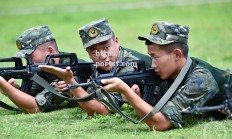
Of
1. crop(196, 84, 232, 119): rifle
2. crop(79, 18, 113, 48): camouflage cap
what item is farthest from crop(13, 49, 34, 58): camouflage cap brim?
crop(196, 84, 232, 119): rifle

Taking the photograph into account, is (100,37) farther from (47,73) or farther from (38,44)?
(38,44)

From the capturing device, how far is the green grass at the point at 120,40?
23.9ft

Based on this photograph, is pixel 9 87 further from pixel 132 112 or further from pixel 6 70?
pixel 132 112

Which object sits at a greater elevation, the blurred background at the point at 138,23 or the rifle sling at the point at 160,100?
the rifle sling at the point at 160,100

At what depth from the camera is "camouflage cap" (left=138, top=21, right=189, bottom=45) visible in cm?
726

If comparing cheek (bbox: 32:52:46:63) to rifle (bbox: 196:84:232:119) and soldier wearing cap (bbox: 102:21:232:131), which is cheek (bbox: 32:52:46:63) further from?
rifle (bbox: 196:84:232:119)

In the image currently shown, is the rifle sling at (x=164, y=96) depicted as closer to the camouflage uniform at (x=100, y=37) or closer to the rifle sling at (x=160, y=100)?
the rifle sling at (x=160, y=100)

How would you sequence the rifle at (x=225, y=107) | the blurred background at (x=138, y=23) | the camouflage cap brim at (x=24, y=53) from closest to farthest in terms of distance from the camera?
the rifle at (x=225, y=107) → the camouflage cap brim at (x=24, y=53) → the blurred background at (x=138, y=23)

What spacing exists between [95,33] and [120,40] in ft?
38.2

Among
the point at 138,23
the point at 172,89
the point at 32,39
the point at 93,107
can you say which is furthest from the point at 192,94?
the point at 138,23

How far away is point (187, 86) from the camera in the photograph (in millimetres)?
7188

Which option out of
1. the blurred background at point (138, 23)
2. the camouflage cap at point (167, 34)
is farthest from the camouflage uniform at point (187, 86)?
the blurred background at point (138, 23)

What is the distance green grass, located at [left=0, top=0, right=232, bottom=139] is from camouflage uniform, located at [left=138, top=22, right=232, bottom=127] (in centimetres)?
23

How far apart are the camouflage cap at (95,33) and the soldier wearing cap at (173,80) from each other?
0.87 metres
